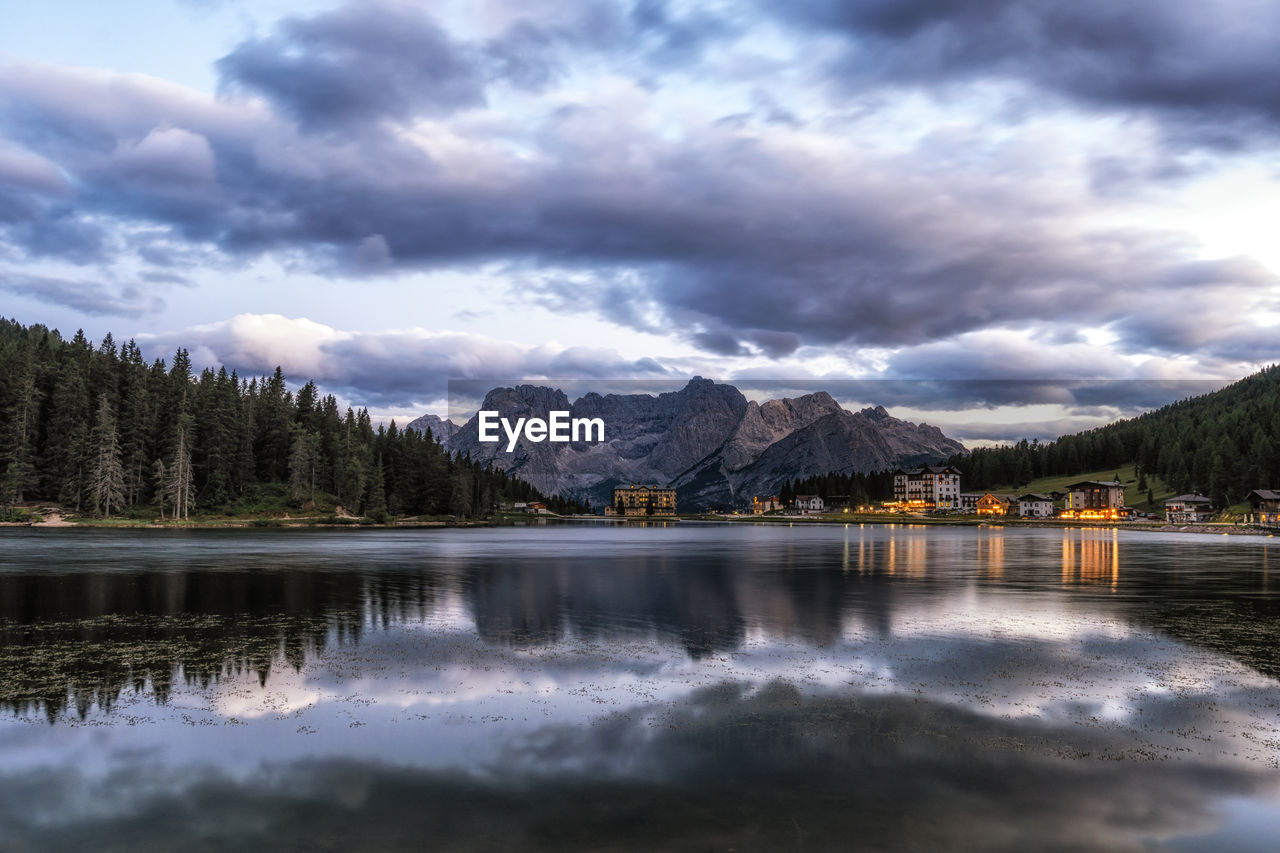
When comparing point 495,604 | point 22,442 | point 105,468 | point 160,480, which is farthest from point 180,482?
point 495,604

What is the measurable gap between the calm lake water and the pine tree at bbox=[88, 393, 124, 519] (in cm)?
14013

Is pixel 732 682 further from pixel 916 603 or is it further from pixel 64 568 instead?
pixel 64 568

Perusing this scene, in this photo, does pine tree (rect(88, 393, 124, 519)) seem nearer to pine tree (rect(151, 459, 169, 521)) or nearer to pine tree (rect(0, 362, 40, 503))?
pine tree (rect(151, 459, 169, 521))

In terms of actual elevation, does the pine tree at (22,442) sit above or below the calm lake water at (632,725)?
above

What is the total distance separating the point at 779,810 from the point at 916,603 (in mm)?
38063

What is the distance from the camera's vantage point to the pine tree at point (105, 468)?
16812 cm

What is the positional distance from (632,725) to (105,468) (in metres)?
186

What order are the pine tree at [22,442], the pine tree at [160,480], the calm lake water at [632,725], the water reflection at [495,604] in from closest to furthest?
1. the calm lake water at [632,725]
2. the water reflection at [495,604]
3. the pine tree at [22,442]
4. the pine tree at [160,480]

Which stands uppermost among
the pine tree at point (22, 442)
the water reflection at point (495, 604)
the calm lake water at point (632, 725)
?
the pine tree at point (22, 442)

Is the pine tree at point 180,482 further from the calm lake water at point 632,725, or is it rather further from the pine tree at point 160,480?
the calm lake water at point 632,725

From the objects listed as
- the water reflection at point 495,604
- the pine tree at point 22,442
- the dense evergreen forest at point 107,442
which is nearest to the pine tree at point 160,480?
the dense evergreen forest at point 107,442

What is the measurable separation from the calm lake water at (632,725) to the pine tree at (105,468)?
14013 centimetres

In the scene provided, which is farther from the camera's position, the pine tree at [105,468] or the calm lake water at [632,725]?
the pine tree at [105,468]

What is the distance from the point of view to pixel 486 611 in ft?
151
